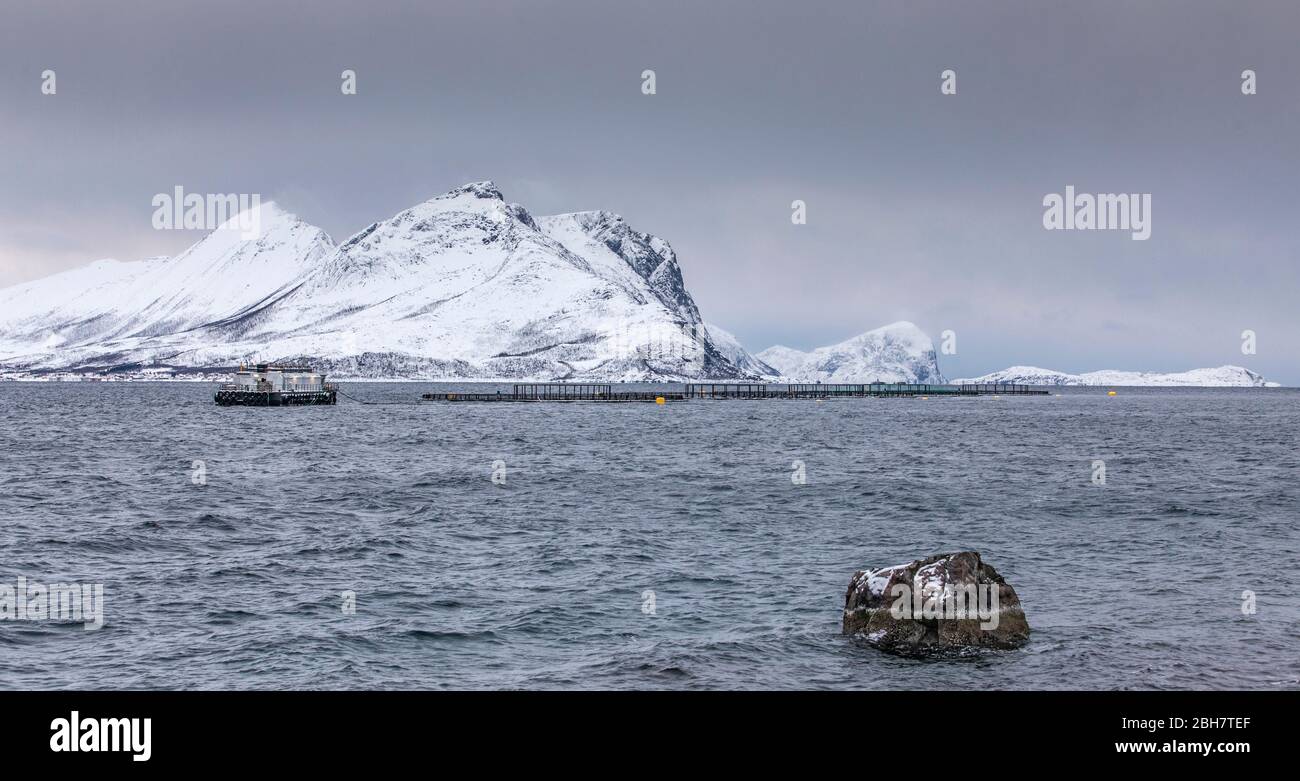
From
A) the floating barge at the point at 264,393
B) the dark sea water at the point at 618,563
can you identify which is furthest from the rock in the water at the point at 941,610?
the floating barge at the point at 264,393

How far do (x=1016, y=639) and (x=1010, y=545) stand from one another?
52.4 ft

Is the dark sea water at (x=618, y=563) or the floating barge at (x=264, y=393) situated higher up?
the floating barge at (x=264, y=393)

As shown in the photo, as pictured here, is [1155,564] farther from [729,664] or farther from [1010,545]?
[729,664]

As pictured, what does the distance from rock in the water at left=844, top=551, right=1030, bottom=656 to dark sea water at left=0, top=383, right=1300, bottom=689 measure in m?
0.64

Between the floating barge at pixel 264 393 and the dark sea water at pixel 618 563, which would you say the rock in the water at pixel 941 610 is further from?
the floating barge at pixel 264 393

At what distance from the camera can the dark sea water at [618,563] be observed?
75.0 feet

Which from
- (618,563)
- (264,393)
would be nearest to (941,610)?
(618,563)

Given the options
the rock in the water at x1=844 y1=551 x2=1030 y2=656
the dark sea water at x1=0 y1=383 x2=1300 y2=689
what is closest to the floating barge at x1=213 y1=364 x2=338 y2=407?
the dark sea water at x1=0 y1=383 x2=1300 y2=689

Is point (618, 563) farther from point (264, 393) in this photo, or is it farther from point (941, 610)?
point (264, 393)

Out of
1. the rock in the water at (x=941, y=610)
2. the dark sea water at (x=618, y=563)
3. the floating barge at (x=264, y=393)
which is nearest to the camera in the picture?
the dark sea water at (x=618, y=563)

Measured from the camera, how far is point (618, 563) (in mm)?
35469

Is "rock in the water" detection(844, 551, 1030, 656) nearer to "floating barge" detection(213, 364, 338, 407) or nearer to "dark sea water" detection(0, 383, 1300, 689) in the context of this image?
"dark sea water" detection(0, 383, 1300, 689)

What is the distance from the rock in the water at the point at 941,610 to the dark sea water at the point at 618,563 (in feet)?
2.12

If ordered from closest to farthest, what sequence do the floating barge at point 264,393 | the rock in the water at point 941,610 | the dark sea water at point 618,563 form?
the dark sea water at point 618,563
the rock in the water at point 941,610
the floating barge at point 264,393
